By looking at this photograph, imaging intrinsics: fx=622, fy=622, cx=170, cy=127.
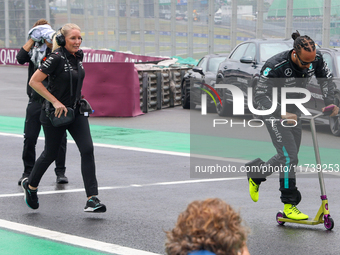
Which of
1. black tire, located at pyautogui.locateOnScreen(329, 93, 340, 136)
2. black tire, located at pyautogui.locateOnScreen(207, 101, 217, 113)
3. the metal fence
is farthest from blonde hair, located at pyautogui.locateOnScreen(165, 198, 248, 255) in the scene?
the metal fence

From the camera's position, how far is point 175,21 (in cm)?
3216

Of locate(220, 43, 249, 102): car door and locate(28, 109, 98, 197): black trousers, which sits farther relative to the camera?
locate(220, 43, 249, 102): car door

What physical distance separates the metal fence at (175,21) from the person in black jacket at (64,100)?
1779 cm

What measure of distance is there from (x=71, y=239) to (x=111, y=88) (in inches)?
424

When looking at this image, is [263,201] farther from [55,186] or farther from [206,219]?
[206,219]

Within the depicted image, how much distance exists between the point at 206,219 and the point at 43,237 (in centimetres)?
374

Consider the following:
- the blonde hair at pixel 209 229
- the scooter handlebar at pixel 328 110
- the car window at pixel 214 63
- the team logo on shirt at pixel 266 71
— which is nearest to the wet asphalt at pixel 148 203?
the scooter handlebar at pixel 328 110

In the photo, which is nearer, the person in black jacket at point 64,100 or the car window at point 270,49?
the person in black jacket at point 64,100

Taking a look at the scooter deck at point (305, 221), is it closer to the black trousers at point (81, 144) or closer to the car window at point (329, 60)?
the black trousers at point (81, 144)

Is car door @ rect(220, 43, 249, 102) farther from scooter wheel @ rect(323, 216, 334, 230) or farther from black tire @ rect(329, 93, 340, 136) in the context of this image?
scooter wheel @ rect(323, 216, 334, 230)

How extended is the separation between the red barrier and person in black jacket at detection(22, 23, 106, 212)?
968 centimetres

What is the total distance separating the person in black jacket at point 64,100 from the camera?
6.34 m

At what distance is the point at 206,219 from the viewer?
2.29m

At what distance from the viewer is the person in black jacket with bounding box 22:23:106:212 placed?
249 inches
